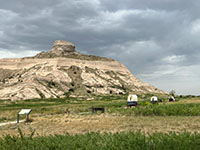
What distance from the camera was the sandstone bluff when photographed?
99000 mm

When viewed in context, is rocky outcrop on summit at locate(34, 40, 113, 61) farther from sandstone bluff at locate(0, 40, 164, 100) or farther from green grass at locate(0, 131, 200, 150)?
green grass at locate(0, 131, 200, 150)

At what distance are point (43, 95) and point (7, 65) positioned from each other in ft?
180

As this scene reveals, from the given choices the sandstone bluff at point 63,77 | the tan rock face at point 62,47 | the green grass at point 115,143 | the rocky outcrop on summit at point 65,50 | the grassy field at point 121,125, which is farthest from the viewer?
the tan rock face at point 62,47

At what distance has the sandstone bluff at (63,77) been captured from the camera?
99.0 metres

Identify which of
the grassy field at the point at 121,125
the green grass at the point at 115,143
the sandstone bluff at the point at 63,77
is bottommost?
the grassy field at the point at 121,125

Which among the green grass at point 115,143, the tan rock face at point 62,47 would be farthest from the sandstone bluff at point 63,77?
the green grass at point 115,143

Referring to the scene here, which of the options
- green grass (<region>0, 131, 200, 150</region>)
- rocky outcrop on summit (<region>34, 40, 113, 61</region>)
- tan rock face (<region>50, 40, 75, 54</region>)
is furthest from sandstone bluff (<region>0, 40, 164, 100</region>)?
green grass (<region>0, 131, 200, 150</region>)

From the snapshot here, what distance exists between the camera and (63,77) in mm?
118125

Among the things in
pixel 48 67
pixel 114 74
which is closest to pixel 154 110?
pixel 48 67

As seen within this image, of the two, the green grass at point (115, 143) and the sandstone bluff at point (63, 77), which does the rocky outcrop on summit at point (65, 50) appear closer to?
the sandstone bluff at point (63, 77)

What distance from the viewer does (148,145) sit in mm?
8109

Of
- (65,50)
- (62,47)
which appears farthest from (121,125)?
(62,47)

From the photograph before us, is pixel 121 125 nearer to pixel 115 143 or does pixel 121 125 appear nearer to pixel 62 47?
pixel 115 143

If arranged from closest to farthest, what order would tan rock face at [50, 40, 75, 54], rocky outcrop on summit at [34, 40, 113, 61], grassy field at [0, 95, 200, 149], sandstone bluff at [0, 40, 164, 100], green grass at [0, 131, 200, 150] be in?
green grass at [0, 131, 200, 150]
grassy field at [0, 95, 200, 149]
sandstone bluff at [0, 40, 164, 100]
rocky outcrop on summit at [34, 40, 113, 61]
tan rock face at [50, 40, 75, 54]
